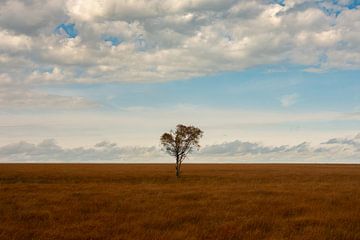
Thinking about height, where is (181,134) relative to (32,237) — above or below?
above

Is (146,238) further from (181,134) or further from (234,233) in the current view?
(181,134)

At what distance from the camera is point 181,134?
57344 millimetres

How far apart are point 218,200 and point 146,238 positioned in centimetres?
1057

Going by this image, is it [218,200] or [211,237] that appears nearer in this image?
[211,237]

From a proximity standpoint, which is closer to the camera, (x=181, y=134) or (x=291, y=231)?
(x=291, y=231)

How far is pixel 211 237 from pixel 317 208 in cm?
958

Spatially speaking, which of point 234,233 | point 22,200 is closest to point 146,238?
point 234,233

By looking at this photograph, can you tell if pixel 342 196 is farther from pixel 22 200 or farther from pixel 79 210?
pixel 22 200

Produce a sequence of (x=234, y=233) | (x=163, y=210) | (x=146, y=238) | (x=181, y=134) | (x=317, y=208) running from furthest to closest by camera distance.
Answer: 1. (x=181, y=134)
2. (x=317, y=208)
3. (x=163, y=210)
4. (x=234, y=233)
5. (x=146, y=238)

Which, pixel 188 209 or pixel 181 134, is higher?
pixel 181 134

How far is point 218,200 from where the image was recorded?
73.4ft

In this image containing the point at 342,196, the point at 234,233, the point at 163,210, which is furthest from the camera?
the point at 342,196

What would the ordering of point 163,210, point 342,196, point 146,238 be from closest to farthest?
point 146,238, point 163,210, point 342,196

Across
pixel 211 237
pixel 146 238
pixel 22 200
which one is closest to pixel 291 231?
pixel 211 237
